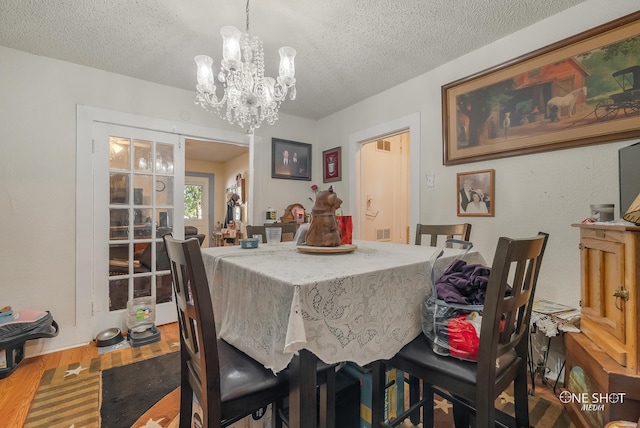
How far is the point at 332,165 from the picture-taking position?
3.68 metres

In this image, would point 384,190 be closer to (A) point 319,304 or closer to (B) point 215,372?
(A) point 319,304

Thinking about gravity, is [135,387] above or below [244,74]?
below

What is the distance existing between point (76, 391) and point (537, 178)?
333 centimetres

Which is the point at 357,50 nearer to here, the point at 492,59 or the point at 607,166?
the point at 492,59

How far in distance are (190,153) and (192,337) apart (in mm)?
5314

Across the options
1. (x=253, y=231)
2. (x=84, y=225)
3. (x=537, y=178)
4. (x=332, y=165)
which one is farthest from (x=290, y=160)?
(x=537, y=178)

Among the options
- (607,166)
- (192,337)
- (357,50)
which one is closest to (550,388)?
(607,166)

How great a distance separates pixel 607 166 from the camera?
167cm

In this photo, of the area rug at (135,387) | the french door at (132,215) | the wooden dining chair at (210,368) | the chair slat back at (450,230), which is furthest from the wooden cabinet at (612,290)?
the french door at (132,215)

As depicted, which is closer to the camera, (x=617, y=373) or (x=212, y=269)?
(x=617, y=373)

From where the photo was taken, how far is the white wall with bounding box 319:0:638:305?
5.62ft

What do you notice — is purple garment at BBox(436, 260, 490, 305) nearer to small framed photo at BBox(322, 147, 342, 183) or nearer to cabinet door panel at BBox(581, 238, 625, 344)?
cabinet door panel at BBox(581, 238, 625, 344)

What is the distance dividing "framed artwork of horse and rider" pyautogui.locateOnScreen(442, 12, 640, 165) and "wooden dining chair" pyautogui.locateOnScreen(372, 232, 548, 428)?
4.07ft

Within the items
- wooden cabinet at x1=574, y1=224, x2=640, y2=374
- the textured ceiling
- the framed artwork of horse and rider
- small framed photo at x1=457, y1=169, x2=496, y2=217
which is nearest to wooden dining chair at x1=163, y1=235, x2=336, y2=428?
wooden cabinet at x1=574, y1=224, x2=640, y2=374
